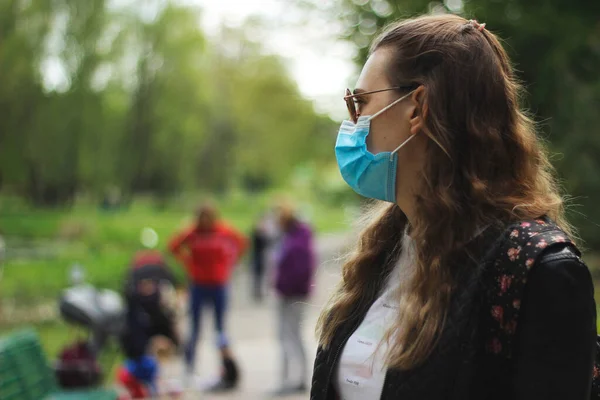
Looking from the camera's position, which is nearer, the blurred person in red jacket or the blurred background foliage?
the blurred background foliage

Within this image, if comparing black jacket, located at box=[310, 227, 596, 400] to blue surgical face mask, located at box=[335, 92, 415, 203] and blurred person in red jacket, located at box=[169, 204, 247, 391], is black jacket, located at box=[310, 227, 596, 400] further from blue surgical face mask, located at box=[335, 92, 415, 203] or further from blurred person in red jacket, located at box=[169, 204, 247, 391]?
blurred person in red jacket, located at box=[169, 204, 247, 391]

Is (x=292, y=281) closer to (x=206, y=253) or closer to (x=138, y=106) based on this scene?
(x=206, y=253)

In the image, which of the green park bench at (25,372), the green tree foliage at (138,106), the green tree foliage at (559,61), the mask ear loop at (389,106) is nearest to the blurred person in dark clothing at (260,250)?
the green tree foliage at (138,106)

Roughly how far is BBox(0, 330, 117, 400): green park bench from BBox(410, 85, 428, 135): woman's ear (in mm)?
3895

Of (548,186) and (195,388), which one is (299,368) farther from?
(548,186)

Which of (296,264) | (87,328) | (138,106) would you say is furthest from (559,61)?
(138,106)

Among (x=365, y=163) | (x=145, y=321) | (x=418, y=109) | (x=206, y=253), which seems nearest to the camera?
(x=418, y=109)

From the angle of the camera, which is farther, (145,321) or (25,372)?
(145,321)

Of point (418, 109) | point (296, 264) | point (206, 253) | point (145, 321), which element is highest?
point (418, 109)

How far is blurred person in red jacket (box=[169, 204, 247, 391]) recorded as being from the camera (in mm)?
8508

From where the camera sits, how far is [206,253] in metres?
8.50

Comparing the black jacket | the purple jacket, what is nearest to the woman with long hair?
the black jacket

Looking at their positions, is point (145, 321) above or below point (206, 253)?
below

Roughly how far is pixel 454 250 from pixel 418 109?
34 cm
